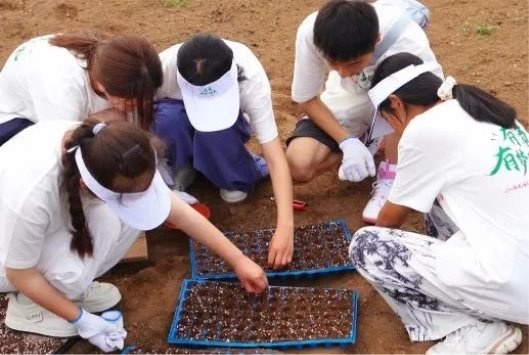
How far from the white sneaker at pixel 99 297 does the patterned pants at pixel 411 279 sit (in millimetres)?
966

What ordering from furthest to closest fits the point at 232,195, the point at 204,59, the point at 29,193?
Result: 1. the point at 232,195
2. the point at 204,59
3. the point at 29,193

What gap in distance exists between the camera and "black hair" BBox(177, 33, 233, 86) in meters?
2.45

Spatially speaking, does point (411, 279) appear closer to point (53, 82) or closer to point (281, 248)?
point (281, 248)

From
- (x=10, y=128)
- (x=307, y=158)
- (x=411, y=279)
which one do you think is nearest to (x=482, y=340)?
(x=411, y=279)

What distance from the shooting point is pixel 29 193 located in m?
2.08

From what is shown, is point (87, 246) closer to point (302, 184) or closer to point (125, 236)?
point (125, 236)

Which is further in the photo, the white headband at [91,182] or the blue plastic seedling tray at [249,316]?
the blue plastic seedling tray at [249,316]

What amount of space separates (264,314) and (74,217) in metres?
0.83

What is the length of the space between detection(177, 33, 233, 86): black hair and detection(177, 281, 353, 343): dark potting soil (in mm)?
841

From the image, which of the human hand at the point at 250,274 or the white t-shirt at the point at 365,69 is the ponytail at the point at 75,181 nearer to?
the human hand at the point at 250,274

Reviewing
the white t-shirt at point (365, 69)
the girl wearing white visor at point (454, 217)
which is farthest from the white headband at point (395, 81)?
the white t-shirt at point (365, 69)

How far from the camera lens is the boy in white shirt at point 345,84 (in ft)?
8.43

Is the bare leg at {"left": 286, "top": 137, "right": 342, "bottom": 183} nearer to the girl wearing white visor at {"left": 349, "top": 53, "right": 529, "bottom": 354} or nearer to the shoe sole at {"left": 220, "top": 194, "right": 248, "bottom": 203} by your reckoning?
the shoe sole at {"left": 220, "top": 194, "right": 248, "bottom": 203}

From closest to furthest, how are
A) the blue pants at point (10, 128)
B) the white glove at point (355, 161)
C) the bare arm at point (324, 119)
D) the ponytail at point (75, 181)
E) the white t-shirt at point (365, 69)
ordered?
the ponytail at point (75, 181) → the blue pants at point (10, 128) → the white t-shirt at point (365, 69) → the white glove at point (355, 161) → the bare arm at point (324, 119)
